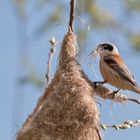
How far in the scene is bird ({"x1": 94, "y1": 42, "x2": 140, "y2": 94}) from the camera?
3.66m

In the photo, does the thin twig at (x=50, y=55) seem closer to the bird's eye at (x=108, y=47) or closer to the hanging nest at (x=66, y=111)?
the hanging nest at (x=66, y=111)

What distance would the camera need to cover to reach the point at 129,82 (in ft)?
12.2

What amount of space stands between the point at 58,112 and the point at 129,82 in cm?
69

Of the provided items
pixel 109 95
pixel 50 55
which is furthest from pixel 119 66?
pixel 50 55

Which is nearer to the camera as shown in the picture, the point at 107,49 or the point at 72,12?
the point at 72,12

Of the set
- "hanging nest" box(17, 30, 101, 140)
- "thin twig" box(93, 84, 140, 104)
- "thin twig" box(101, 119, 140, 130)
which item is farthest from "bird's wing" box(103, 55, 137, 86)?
"hanging nest" box(17, 30, 101, 140)

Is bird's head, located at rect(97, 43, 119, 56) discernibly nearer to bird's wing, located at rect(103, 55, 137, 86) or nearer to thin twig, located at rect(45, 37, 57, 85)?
A: bird's wing, located at rect(103, 55, 137, 86)

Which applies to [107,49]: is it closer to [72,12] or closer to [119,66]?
[119,66]

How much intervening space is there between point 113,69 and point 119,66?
0.12 feet

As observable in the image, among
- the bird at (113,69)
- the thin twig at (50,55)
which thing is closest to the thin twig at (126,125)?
the bird at (113,69)

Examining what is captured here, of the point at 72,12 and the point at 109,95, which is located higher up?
the point at 72,12

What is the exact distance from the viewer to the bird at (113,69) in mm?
3656

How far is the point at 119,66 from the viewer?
3664mm

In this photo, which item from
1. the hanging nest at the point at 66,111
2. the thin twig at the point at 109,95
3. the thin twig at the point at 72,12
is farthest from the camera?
the thin twig at the point at 109,95
